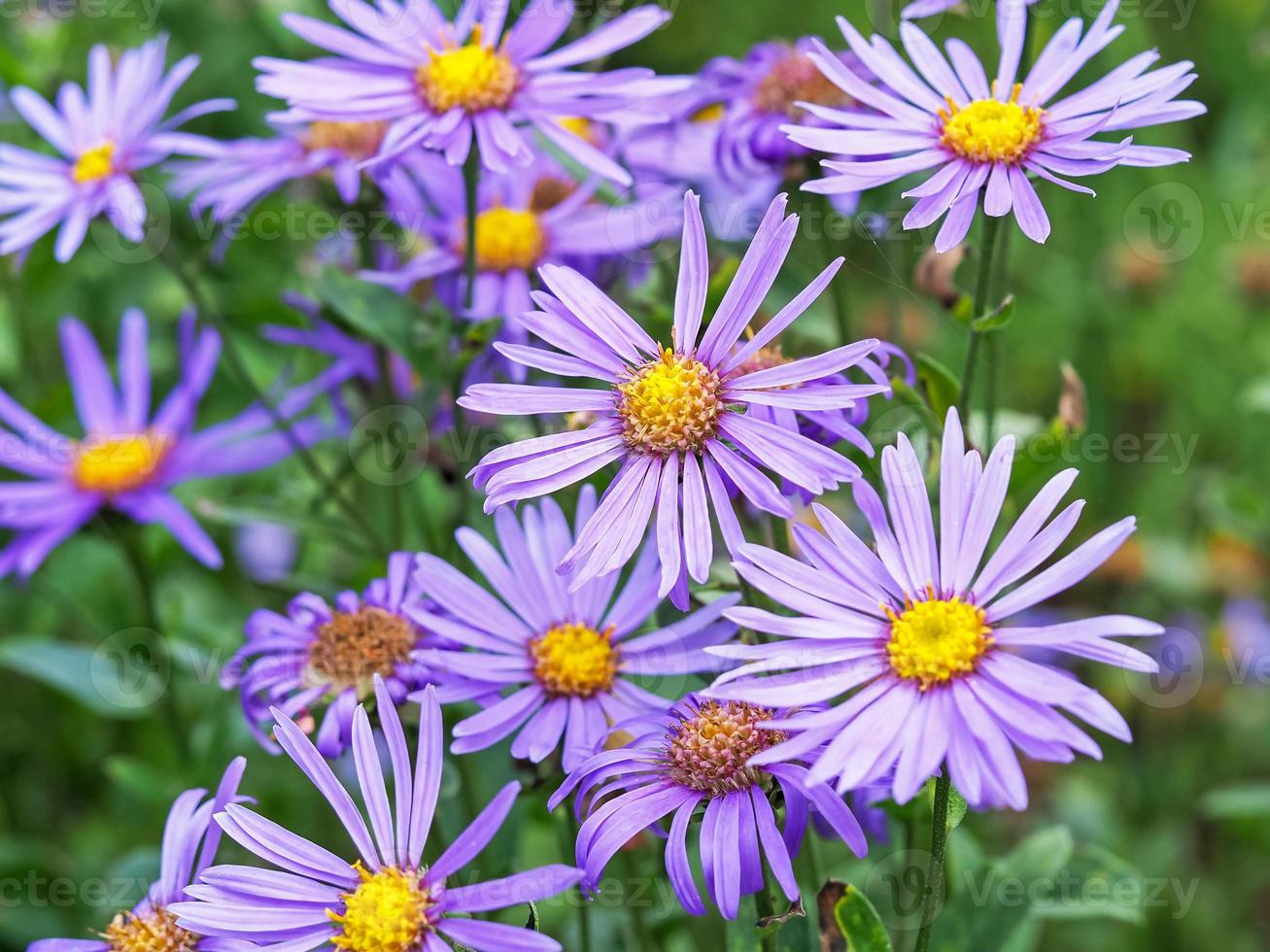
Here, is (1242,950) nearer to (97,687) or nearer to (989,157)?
(989,157)

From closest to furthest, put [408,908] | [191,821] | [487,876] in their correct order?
[408,908] < [191,821] < [487,876]

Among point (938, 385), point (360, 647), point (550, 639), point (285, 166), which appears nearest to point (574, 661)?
point (550, 639)

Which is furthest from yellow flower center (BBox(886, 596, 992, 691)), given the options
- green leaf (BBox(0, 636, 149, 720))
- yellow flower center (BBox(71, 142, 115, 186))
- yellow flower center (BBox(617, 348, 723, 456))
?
green leaf (BBox(0, 636, 149, 720))

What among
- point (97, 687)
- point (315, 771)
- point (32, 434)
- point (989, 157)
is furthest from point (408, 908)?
point (32, 434)

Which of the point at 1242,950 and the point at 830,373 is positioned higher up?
the point at 830,373

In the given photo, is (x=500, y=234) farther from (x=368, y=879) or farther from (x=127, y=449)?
(x=368, y=879)

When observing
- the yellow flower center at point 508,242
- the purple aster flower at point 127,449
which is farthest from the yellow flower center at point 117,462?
the yellow flower center at point 508,242

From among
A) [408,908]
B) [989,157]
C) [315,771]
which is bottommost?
[408,908]
